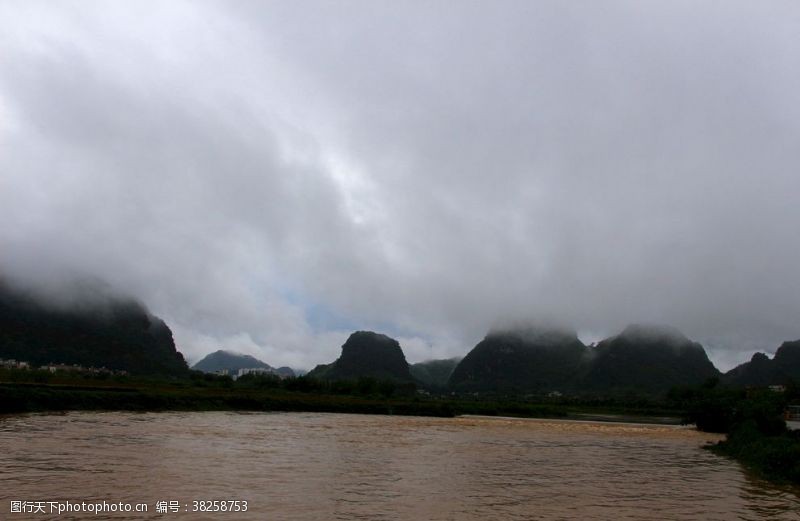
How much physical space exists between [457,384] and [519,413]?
8977 centimetres

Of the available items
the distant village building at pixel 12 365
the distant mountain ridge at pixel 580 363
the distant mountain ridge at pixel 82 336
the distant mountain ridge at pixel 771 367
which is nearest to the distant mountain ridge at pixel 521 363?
the distant mountain ridge at pixel 580 363

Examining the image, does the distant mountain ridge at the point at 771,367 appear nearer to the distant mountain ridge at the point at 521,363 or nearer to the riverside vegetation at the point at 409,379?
the riverside vegetation at the point at 409,379

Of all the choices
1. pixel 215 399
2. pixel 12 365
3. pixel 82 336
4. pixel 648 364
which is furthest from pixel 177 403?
pixel 648 364

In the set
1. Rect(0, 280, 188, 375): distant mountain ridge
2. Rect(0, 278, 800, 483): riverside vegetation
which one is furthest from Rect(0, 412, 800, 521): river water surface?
Rect(0, 280, 188, 375): distant mountain ridge

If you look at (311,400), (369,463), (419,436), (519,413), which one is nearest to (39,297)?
(311,400)

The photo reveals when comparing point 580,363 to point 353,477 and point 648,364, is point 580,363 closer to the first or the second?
point 648,364

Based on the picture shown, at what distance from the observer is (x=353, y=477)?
54.6 feet

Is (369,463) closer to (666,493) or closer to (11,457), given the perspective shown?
(666,493)

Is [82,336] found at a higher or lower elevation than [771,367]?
higher

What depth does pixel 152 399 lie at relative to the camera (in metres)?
42.2

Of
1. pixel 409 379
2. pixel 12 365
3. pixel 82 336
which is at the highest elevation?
pixel 82 336

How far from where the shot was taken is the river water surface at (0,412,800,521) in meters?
12.5

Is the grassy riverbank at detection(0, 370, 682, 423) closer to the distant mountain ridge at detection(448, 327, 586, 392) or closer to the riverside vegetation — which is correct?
the riverside vegetation

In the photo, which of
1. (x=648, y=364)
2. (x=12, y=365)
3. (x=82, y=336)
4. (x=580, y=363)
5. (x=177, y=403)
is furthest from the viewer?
(x=580, y=363)
